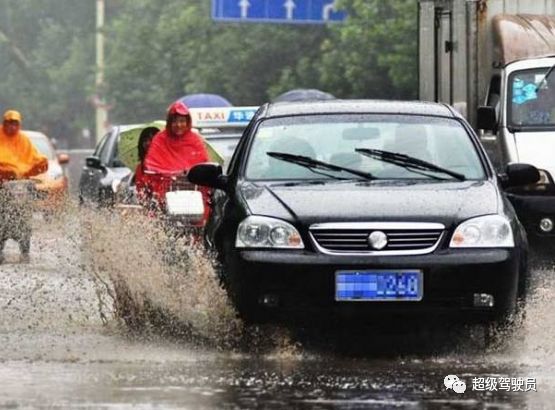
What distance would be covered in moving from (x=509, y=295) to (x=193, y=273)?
83.5 inches

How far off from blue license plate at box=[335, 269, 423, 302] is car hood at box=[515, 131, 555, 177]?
6.43 metres

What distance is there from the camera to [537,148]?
685 inches

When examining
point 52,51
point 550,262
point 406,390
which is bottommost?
point 52,51

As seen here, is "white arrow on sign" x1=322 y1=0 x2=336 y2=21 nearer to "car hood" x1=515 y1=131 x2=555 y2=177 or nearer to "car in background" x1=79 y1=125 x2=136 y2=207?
"car in background" x1=79 y1=125 x2=136 y2=207

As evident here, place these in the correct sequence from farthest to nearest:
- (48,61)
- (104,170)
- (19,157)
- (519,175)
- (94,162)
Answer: (48,61) < (104,170) < (94,162) < (19,157) < (519,175)

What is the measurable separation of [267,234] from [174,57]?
60923 millimetres

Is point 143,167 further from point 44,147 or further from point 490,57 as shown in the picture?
point 44,147

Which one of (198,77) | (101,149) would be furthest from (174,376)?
(198,77)

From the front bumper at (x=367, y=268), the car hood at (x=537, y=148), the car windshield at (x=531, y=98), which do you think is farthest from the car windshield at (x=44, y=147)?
the front bumper at (x=367, y=268)

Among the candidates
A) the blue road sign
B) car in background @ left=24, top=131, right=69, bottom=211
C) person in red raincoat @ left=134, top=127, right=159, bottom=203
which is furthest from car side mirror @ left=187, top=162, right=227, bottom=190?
the blue road sign

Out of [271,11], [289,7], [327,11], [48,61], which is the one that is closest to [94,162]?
[271,11]

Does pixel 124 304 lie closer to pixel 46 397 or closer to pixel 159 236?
pixel 159 236

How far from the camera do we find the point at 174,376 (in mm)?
10305

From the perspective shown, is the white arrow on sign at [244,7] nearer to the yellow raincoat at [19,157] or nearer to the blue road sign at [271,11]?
the blue road sign at [271,11]
